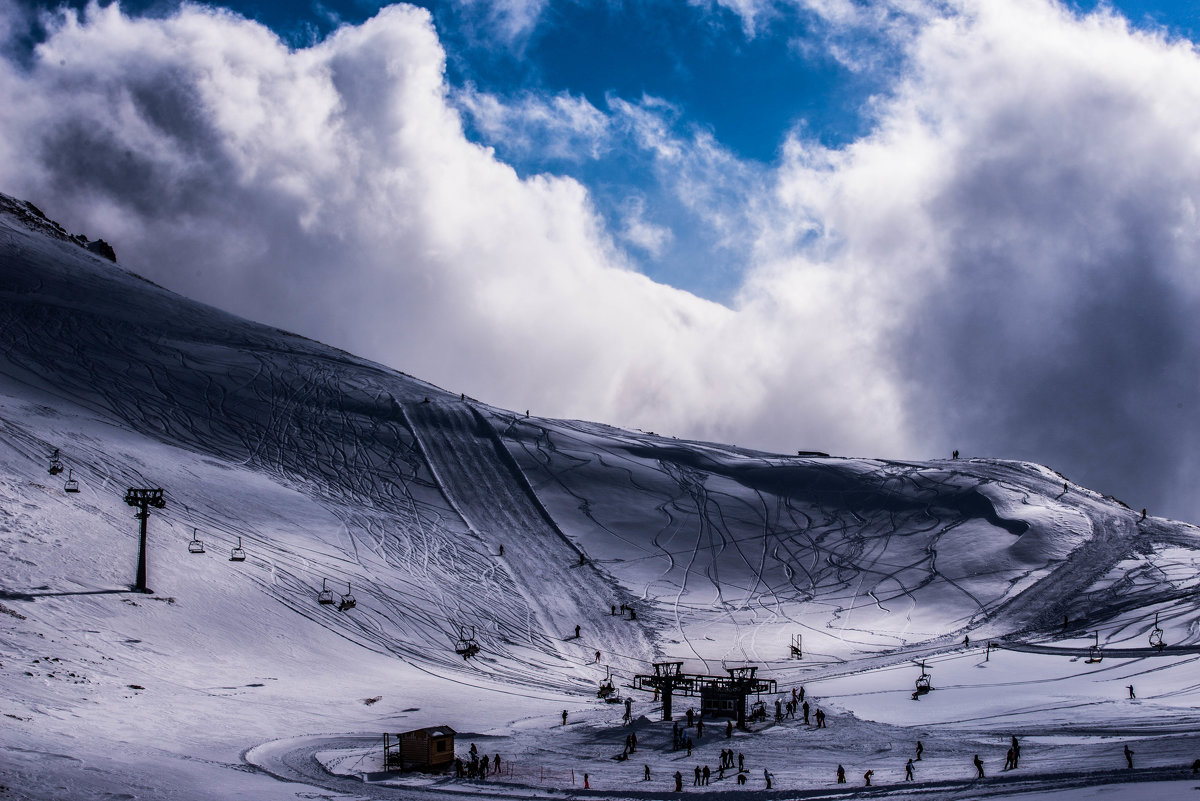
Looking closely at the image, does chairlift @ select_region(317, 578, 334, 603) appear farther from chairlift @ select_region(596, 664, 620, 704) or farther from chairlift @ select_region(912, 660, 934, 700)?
chairlift @ select_region(912, 660, 934, 700)

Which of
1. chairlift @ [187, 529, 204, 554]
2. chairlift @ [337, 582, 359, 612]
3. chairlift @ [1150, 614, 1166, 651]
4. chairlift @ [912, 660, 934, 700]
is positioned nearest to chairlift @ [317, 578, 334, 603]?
chairlift @ [337, 582, 359, 612]

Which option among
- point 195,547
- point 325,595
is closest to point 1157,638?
point 325,595

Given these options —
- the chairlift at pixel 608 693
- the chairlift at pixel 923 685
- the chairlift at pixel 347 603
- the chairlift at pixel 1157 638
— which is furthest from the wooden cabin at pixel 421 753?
the chairlift at pixel 1157 638

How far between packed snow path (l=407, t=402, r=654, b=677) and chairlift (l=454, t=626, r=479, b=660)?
14.2 feet

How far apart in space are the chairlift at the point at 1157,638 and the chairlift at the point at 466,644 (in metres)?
29.1

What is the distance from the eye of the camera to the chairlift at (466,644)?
45594mm

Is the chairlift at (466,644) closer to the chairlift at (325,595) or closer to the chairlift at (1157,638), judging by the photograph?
the chairlift at (325,595)

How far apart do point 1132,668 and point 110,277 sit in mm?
102431

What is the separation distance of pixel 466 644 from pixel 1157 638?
30.3 meters

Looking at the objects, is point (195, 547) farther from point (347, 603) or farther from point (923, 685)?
point (923, 685)

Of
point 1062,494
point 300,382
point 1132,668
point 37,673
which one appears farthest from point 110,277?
point 1132,668

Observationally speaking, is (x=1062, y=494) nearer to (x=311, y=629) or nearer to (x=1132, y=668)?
(x=1132, y=668)

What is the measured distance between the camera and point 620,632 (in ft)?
170

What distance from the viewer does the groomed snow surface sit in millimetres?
27984
